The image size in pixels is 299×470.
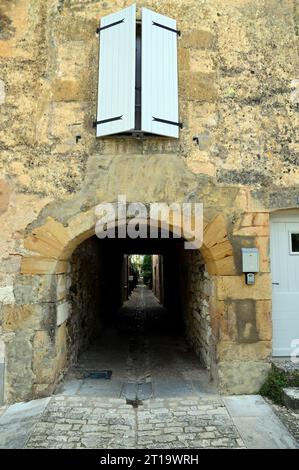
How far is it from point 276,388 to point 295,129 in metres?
3.10

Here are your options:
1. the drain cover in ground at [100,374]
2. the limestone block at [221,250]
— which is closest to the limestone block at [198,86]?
the limestone block at [221,250]

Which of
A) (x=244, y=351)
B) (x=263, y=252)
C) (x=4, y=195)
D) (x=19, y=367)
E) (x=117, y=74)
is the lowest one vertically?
(x=19, y=367)

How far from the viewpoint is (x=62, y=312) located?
14.0ft

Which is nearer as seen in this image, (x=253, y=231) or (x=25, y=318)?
(x=25, y=318)

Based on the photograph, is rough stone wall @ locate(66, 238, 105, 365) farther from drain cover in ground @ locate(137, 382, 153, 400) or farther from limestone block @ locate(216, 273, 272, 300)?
limestone block @ locate(216, 273, 272, 300)

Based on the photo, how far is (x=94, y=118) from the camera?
4.22 metres

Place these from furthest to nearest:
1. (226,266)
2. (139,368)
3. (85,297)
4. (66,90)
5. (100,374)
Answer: (85,297), (139,368), (100,374), (66,90), (226,266)

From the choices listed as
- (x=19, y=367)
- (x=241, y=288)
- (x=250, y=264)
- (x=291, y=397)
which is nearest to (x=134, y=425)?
(x=19, y=367)

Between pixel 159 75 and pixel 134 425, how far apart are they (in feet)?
12.8

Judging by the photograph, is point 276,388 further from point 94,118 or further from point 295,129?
point 94,118

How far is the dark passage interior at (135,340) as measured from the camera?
4.29m

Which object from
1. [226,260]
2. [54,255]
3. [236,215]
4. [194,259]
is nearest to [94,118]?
[54,255]

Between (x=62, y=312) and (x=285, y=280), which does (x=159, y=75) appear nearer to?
(x=285, y=280)

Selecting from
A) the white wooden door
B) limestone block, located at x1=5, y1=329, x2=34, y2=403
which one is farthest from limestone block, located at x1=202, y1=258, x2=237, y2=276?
limestone block, located at x1=5, y1=329, x2=34, y2=403
